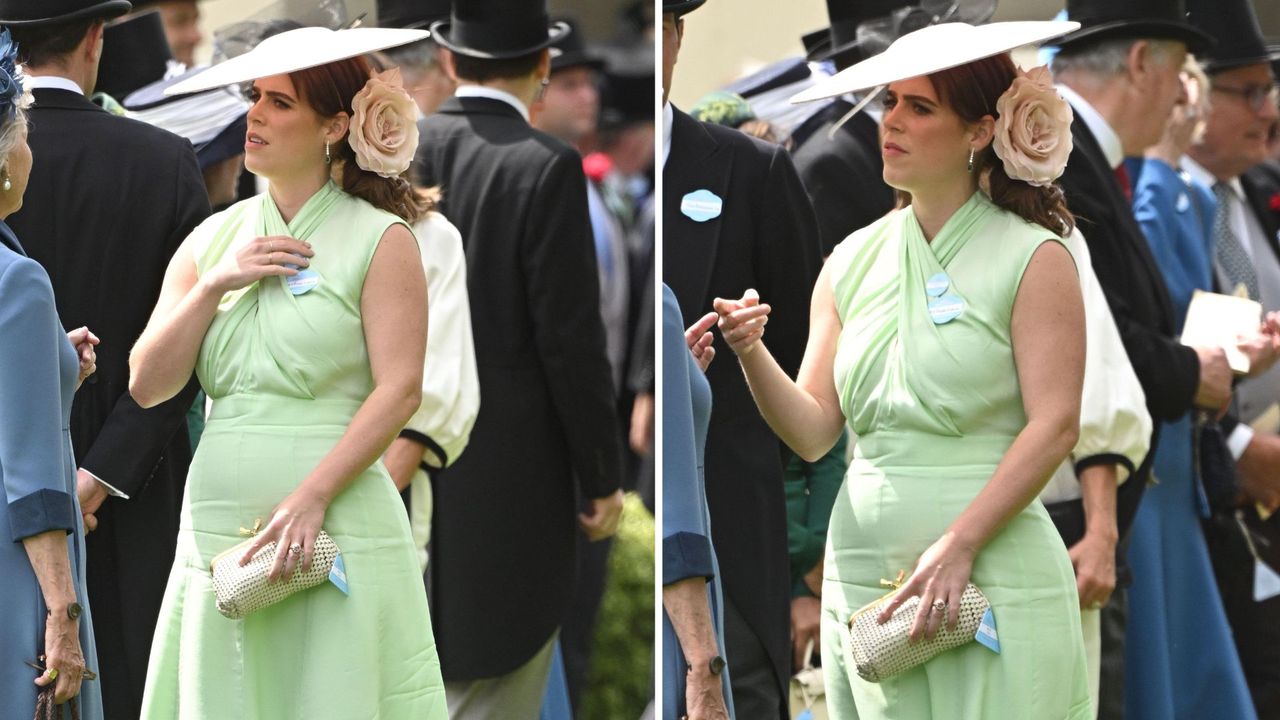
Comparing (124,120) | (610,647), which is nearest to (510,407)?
(610,647)

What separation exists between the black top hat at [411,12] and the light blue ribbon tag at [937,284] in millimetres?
1992

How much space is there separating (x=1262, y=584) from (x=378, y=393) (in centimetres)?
326

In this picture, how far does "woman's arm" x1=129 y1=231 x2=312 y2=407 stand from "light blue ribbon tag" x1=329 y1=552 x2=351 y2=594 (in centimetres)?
57

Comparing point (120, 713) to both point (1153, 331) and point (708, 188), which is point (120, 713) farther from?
point (1153, 331)

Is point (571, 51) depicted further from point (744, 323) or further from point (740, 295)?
point (744, 323)

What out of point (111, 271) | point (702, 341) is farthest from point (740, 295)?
point (111, 271)

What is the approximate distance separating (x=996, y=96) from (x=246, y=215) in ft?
5.75

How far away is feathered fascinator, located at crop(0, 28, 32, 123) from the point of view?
450 cm

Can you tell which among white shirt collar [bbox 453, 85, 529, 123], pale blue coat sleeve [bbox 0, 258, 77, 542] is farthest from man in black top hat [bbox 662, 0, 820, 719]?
pale blue coat sleeve [bbox 0, 258, 77, 542]

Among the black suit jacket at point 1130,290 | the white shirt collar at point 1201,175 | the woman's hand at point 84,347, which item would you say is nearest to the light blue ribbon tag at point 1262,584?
the black suit jacket at point 1130,290

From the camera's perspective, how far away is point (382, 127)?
471 cm

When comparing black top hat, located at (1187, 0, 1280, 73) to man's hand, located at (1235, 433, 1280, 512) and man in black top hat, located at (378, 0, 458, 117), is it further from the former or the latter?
man in black top hat, located at (378, 0, 458, 117)

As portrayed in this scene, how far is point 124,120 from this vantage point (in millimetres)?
5285

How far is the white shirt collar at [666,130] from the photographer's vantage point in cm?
511
